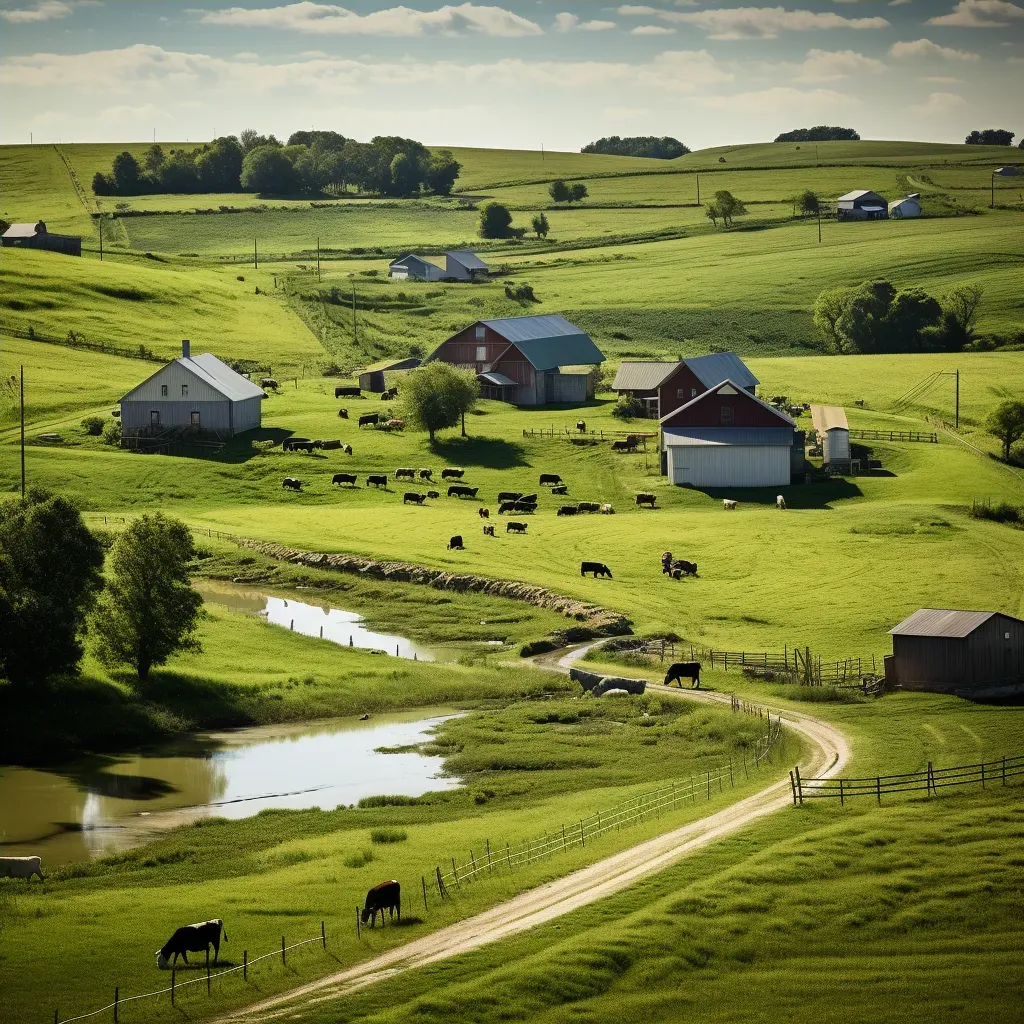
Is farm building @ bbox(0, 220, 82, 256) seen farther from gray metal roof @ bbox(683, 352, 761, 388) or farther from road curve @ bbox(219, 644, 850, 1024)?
road curve @ bbox(219, 644, 850, 1024)

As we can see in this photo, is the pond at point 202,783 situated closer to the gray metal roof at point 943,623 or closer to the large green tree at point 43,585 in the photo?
the large green tree at point 43,585

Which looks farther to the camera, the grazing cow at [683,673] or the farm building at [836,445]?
the farm building at [836,445]

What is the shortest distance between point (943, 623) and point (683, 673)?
30.0ft

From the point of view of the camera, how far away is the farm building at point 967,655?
52344 mm

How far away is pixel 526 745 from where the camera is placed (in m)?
49.4

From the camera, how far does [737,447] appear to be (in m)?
90.0

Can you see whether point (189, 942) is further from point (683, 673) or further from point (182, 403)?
point (182, 403)

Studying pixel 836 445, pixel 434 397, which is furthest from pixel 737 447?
pixel 434 397

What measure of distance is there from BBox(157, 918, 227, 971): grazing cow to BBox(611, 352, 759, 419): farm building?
79866mm

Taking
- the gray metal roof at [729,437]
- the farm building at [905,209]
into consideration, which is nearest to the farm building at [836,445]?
the gray metal roof at [729,437]

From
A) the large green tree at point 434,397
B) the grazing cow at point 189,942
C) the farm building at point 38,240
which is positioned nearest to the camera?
the grazing cow at point 189,942

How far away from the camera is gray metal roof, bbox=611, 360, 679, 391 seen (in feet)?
371

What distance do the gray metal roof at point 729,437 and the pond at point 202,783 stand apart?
135ft

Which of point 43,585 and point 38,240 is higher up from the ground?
Answer: point 38,240
